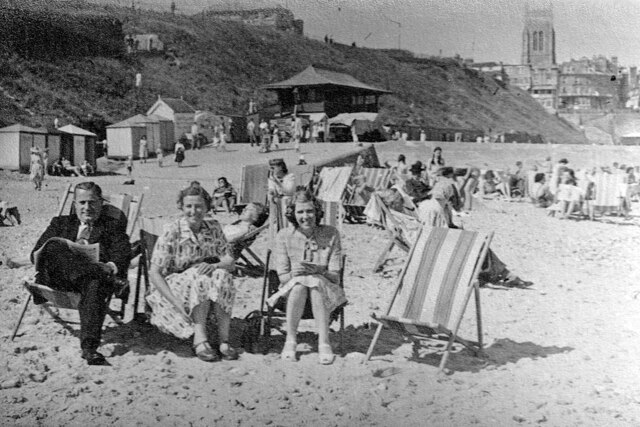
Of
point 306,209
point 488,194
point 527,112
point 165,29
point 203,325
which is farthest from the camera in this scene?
point 527,112

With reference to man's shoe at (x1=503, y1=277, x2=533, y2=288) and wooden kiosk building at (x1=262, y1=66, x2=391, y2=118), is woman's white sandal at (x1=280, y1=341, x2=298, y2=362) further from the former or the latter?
wooden kiosk building at (x1=262, y1=66, x2=391, y2=118)

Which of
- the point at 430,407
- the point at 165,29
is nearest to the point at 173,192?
the point at 430,407

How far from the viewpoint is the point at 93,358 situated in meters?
3.29

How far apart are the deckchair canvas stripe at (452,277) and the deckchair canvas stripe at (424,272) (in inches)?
3.7

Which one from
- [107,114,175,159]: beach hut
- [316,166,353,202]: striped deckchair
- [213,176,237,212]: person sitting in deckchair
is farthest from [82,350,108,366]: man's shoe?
[107,114,175,159]: beach hut

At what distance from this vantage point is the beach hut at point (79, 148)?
44.4 ft

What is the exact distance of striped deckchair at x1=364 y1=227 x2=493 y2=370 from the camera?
361cm

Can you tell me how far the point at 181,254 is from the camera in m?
3.55

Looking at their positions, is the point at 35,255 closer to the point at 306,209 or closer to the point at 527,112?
the point at 306,209

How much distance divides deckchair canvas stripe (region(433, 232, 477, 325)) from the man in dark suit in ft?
5.88

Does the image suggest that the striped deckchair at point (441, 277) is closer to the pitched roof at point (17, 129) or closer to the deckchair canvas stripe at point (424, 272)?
the deckchair canvas stripe at point (424, 272)

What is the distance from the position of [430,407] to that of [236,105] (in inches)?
1314

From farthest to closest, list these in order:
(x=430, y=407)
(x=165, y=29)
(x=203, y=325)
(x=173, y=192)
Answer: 1. (x=165, y=29)
2. (x=173, y=192)
3. (x=203, y=325)
4. (x=430, y=407)

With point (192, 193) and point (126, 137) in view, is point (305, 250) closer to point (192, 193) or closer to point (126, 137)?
point (192, 193)
